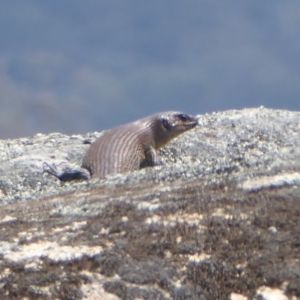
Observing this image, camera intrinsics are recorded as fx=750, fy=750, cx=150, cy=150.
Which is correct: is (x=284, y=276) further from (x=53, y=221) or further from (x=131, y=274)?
(x=53, y=221)

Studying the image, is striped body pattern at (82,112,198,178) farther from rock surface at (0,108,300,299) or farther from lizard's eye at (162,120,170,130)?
rock surface at (0,108,300,299)

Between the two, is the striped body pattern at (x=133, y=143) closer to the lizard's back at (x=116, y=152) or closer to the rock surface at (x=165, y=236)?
the lizard's back at (x=116, y=152)

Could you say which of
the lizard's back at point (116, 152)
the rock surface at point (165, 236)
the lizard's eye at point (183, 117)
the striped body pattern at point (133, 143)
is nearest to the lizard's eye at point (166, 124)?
the striped body pattern at point (133, 143)

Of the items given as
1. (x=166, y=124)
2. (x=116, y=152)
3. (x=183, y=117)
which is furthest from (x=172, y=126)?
(x=116, y=152)

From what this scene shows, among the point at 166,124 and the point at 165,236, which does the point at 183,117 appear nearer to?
the point at 166,124

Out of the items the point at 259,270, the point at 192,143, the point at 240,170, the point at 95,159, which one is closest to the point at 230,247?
the point at 259,270

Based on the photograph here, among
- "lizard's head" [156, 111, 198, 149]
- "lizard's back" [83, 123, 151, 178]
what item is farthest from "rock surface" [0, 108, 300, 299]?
"lizard's head" [156, 111, 198, 149]

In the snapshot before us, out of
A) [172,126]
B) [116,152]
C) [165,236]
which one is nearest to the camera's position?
[165,236]

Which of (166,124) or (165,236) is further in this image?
(166,124)
